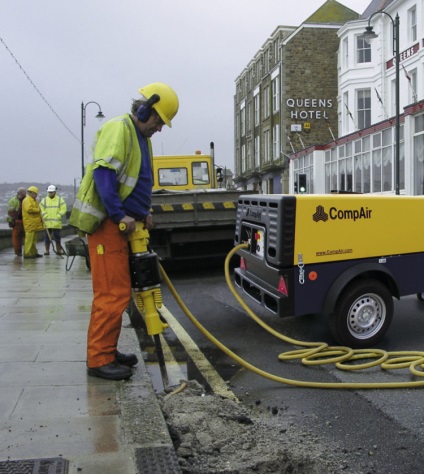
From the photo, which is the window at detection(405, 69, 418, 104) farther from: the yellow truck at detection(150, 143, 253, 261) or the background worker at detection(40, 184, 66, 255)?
the yellow truck at detection(150, 143, 253, 261)

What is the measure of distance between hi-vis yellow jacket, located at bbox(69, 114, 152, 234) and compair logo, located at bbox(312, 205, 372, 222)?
1.94 metres

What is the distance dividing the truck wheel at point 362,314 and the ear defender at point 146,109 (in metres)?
2.64

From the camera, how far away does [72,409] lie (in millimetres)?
3742

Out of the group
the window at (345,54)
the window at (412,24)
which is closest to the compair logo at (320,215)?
the window at (412,24)

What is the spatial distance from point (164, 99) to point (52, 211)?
40.3ft

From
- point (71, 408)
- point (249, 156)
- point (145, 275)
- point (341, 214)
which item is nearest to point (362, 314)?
point (341, 214)

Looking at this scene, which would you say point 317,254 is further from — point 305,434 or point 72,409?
point 72,409

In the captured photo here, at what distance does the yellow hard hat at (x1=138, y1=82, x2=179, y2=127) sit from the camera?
175 inches

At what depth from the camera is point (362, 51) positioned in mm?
37594

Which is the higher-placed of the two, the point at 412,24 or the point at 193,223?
the point at 412,24

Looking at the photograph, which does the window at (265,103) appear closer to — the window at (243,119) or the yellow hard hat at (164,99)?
the window at (243,119)

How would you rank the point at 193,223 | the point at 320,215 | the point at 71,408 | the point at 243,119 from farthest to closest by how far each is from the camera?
the point at 243,119
the point at 193,223
the point at 320,215
the point at 71,408

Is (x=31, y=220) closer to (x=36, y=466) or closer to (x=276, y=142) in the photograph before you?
(x=36, y=466)

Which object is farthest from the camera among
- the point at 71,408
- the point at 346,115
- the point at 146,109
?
the point at 346,115
